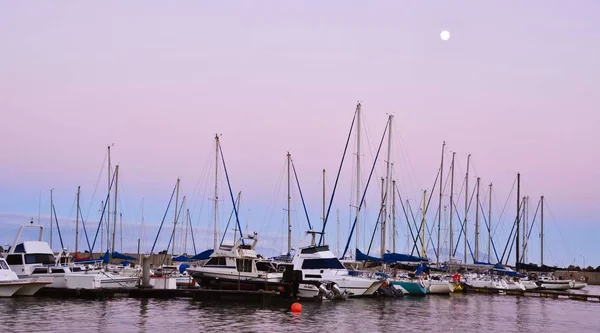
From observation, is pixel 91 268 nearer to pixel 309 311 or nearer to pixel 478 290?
pixel 309 311

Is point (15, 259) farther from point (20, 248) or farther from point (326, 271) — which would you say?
point (326, 271)

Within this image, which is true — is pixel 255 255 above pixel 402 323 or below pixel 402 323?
above

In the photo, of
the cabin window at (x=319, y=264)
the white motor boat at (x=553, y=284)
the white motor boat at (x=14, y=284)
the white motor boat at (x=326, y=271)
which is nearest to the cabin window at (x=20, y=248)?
the white motor boat at (x=14, y=284)

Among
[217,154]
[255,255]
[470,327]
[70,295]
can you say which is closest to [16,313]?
[70,295]

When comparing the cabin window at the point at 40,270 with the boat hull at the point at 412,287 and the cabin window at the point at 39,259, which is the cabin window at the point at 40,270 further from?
the boat hull at the point at 412,287

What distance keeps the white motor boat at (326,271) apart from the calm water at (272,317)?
1.91 metres

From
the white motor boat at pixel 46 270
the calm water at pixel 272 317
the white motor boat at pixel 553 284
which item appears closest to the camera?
the calm water at pixel 272 317

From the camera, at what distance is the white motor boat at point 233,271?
49.8 m

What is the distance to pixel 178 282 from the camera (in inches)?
2327

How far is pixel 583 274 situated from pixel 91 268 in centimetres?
10417

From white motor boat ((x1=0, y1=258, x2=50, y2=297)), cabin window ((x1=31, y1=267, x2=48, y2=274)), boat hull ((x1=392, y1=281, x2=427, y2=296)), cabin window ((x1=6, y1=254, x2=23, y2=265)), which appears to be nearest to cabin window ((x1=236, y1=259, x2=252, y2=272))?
white motor boat ((x1=0, y1=258, x2=50, y2=297))

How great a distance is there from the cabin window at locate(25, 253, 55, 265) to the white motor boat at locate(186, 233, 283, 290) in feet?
31.7

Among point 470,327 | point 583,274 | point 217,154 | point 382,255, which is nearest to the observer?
point 470,327

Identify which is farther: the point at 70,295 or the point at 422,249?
the point at 422,249
